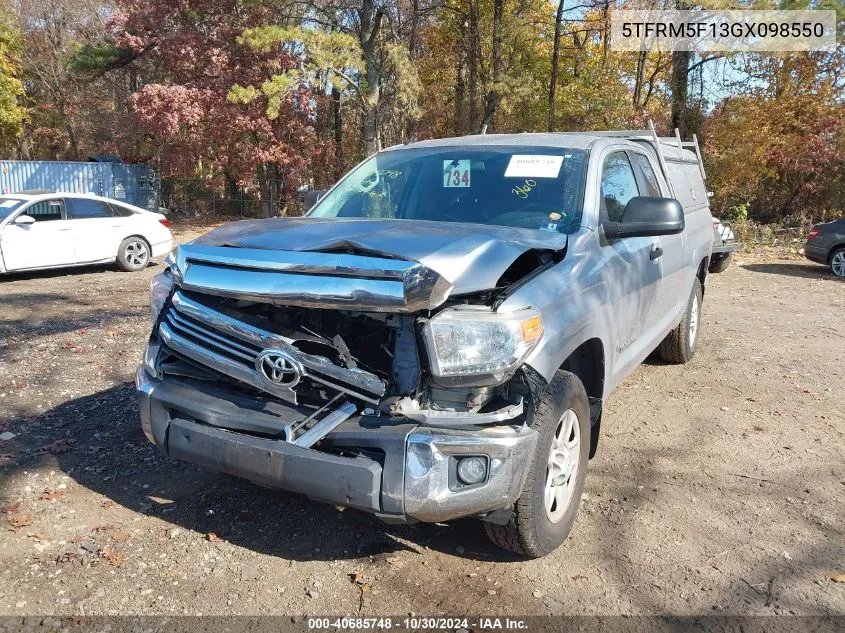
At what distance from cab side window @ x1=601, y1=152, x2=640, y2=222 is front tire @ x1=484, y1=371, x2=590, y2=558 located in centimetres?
130

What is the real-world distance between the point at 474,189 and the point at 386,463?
2.12 meters

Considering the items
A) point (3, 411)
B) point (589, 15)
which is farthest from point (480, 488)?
point (589, 15)

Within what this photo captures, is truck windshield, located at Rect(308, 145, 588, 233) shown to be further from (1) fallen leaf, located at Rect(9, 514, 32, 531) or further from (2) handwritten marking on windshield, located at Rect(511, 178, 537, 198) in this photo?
(1) fallen leaf, located at Rect(9, 514, 32, 531)

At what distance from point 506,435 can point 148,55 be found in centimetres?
2523

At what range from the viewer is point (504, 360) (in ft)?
9.25

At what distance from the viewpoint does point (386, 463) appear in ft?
9.09

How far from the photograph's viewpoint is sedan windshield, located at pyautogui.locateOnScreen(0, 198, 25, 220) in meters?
11.3

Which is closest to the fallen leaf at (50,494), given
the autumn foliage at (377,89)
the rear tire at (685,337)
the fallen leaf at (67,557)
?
the fallen leaf at (67,557)

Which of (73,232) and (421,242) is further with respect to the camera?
(73,232)

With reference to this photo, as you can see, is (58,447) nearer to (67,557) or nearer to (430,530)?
(67,557)

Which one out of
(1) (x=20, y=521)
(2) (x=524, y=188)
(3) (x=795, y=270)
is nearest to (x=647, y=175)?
(2) (x=524, y=188)

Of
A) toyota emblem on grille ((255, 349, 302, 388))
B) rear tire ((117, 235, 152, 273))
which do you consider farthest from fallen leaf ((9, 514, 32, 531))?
rear tire ((117, 235, 152, 273))

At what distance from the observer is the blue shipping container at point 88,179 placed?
23875mm

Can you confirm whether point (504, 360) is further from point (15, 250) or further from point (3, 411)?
point (15, 250)
